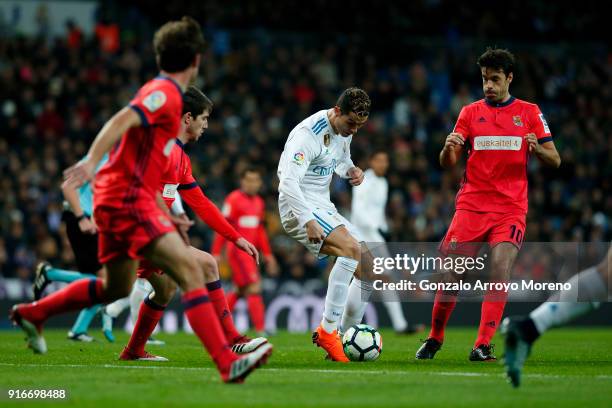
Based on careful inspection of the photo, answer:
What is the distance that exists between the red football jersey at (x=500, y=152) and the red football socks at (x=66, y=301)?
3850 mm

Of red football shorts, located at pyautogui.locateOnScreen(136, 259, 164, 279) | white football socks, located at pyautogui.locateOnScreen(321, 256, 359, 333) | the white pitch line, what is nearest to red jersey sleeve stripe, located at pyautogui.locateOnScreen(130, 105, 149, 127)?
red football shorts, located at pyautogui.locateOnScreen(136, 259, 164, 279)

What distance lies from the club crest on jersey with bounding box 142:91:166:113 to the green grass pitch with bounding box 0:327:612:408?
5.85 ft

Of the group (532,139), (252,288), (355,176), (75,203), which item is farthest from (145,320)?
(252,288)

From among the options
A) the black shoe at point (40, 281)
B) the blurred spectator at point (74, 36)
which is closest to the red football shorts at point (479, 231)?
the black shoe at point (40, 281)

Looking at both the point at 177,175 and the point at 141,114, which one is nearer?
the point at 141,114

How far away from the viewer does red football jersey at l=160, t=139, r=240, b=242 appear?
27.6 feet

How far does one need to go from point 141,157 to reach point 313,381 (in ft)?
6.33

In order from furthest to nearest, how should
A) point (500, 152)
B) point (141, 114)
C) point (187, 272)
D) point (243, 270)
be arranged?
point (243, 270) → point (500, 152) → point (187, 272) → point (141, 114)

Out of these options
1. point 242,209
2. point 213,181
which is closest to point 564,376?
point 242,209

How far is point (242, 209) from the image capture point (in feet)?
52.4

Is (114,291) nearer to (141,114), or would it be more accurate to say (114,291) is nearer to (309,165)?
(141,114)

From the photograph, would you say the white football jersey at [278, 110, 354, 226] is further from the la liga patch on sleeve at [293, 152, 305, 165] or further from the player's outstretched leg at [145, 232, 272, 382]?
the player's outstretched leg at [145, 232, 272, 382]

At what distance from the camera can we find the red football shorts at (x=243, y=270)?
50.9 ft

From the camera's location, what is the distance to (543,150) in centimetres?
896
